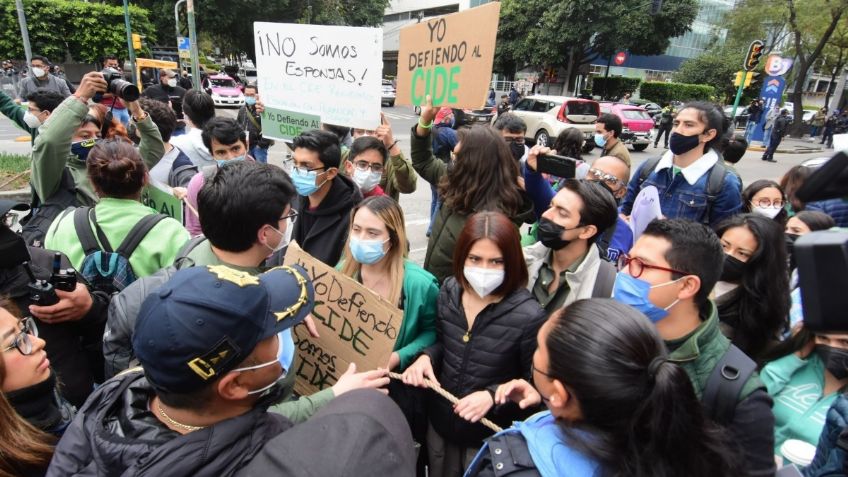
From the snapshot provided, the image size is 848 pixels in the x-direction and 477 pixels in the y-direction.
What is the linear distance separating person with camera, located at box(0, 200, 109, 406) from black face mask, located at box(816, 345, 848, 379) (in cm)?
297

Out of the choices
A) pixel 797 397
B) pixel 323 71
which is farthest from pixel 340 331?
pixel 323 71

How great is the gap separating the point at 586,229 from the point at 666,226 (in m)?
0.52

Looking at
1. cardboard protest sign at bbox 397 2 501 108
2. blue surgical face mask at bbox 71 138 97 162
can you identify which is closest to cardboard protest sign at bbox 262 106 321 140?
cardboard protest sign at bbox 397 2 501 108

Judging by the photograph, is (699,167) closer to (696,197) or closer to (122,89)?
(696,197)

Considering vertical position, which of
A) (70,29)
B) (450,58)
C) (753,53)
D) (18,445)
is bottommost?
(18,445)

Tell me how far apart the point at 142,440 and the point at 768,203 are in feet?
14.9

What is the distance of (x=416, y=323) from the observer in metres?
2.37

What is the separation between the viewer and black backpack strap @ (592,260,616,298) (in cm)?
227

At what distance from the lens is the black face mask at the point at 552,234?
7.91 feet

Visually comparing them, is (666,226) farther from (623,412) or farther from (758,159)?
(758,159)

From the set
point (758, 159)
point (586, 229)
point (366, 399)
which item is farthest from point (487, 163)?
point (758, 159)

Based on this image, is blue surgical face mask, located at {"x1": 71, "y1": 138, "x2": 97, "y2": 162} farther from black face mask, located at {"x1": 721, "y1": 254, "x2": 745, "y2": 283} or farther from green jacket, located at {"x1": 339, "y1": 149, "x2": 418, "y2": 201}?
black face mask, located at {"x1": 721, "y1": 254, "x2": 745, "y2": 283}

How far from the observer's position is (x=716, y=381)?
157cm

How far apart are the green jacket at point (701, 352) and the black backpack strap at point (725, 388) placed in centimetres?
3
